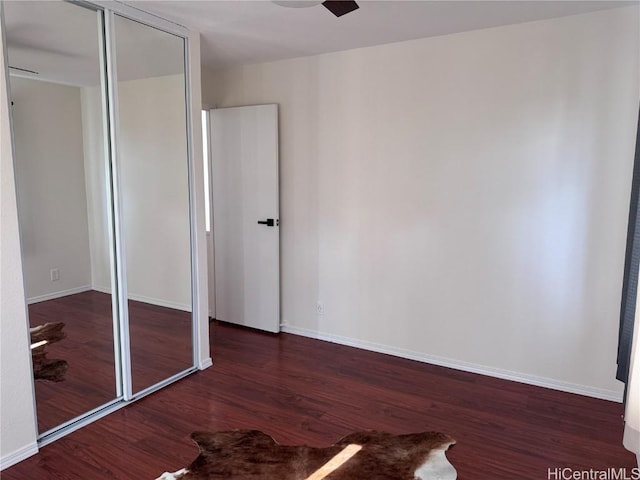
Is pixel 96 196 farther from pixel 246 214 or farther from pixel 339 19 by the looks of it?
pixel 339 19

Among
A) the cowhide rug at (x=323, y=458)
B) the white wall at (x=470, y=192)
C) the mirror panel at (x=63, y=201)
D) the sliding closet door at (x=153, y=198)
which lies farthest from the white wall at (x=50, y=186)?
the white wall at (x=470, y=192)

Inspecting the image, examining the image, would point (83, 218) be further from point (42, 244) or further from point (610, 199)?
point (610, 199)

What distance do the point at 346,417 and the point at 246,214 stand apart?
2189mm

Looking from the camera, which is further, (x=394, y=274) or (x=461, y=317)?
(x=394, y=274)

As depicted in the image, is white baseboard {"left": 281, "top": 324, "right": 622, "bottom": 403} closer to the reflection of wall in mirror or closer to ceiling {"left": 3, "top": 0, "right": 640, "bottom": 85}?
the reflection of wall in mirror

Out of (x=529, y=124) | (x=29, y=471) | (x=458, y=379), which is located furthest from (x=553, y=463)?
(x=29, y=471)

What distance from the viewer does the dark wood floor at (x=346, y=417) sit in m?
2.34

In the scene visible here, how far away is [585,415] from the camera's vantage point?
280 centimetres

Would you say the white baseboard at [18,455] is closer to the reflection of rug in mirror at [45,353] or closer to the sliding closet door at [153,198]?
the reflection of rug in mirror at [45,353]

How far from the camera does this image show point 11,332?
7.47 ft

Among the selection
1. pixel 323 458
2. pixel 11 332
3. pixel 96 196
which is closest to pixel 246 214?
pixel 96 196

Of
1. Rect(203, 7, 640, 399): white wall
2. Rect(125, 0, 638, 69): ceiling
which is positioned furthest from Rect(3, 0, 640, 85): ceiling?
Rect(203, 7, 640, 399): white wall

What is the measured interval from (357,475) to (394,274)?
176 cm

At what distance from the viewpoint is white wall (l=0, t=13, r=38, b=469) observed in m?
2.21
